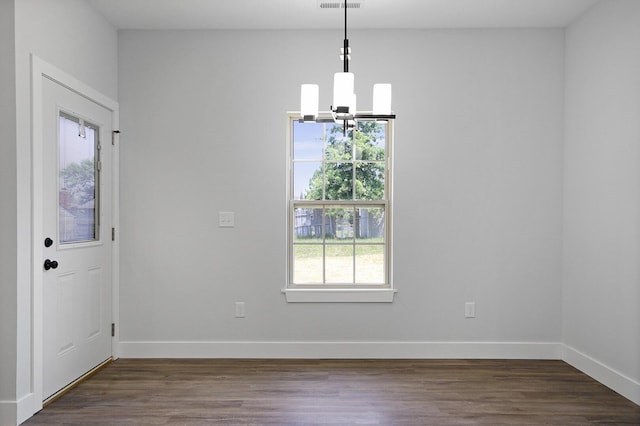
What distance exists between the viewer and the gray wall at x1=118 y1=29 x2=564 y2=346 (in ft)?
12.6

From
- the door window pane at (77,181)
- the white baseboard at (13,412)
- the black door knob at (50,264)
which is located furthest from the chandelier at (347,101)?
the white baseboard at (13,412)

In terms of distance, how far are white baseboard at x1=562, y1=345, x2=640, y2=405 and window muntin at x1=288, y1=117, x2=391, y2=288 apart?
1.61 m

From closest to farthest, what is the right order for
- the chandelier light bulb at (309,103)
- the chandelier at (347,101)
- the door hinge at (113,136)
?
the chandelier at (347,101), the chandelier light bulb at (309,103), the door hinge at (113,136)

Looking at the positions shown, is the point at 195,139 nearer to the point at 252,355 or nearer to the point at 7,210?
the point at 7,210

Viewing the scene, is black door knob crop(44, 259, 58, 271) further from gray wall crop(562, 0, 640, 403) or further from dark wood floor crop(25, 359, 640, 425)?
gray wall crop(562, 0, 640, 403)

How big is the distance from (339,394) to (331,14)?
2.87 m

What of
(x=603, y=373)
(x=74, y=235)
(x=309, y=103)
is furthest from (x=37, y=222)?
(x=603, y=373)

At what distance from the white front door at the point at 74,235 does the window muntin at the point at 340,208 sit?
1.55 metres

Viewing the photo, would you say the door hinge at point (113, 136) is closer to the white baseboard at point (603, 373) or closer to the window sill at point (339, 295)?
the window sill at point (339, 295)

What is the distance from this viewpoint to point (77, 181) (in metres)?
3.25

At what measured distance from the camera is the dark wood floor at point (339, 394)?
2705 mm

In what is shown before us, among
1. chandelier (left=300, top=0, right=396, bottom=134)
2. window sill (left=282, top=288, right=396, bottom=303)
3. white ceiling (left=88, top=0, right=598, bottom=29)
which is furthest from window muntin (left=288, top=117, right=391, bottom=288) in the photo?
chandelier (left=300, top=0, right=396, bottom=134)

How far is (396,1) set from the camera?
3.33 m

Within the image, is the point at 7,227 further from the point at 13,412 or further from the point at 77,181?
the point at 13,412
